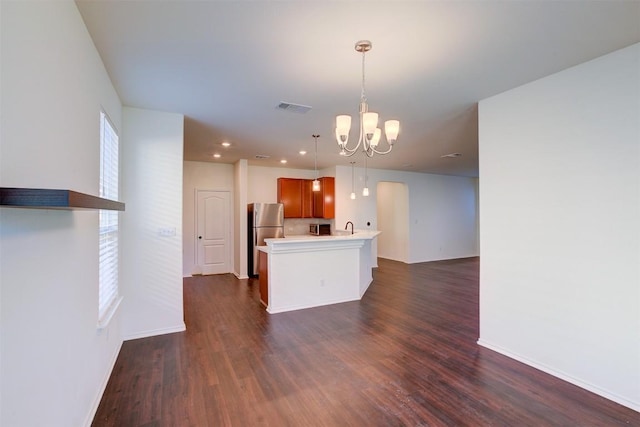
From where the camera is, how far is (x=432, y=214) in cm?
891

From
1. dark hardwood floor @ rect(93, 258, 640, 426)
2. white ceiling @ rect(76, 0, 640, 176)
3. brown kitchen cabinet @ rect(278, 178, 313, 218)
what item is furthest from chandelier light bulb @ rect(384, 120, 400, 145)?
brown kitchen cabinet @ rect(278, 178, 313, 218)

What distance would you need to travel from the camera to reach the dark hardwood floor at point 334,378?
2109mm

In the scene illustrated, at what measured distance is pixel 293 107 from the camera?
3412mm

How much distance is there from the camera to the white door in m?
6.90

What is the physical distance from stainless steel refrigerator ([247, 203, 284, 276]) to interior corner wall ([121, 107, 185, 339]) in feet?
10.0

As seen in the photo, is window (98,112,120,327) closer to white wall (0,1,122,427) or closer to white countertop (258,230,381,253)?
white wall (0,1,122,427)

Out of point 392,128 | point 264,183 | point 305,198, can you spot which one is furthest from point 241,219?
point 392,128

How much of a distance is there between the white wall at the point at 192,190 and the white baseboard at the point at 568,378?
5942 mm

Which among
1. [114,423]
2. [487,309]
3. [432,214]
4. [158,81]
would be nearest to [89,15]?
[158,81]

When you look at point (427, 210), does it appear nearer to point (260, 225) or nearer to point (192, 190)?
point (260, 225)

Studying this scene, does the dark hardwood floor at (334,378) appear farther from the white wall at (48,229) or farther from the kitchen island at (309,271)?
the white wall at (48,229)

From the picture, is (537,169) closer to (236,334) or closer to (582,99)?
(582,99)

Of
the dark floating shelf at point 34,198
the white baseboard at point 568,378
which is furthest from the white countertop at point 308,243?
the dark floating shelf at point 34,198

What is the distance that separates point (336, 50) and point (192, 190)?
5.52 metres
